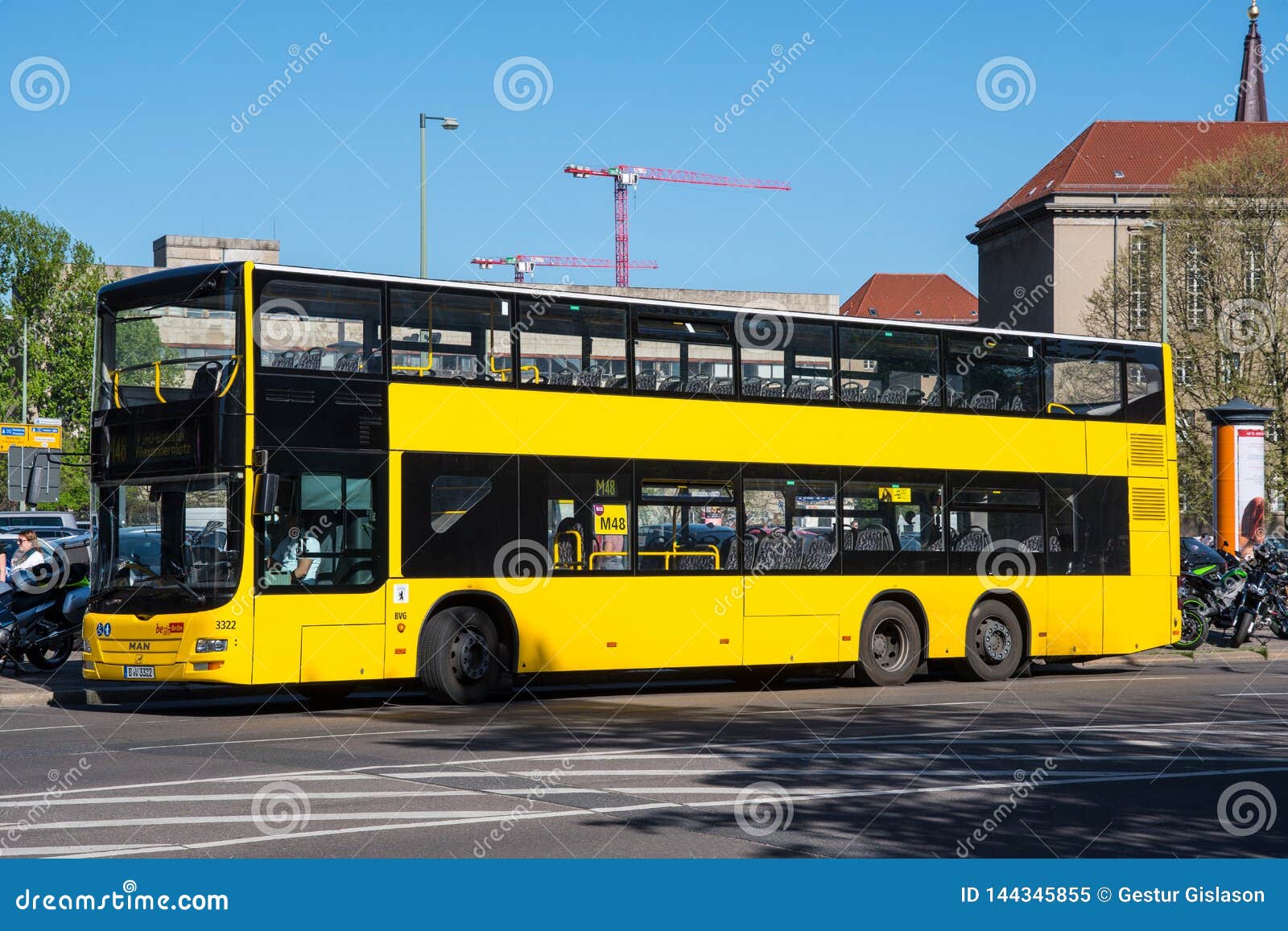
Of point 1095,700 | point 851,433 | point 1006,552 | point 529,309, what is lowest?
point 1095,700

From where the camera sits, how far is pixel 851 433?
1847 centimetres

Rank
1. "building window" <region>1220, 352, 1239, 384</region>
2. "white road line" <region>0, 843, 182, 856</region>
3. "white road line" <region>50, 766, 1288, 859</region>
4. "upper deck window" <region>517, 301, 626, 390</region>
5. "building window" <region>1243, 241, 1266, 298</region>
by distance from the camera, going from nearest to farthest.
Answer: "white road line" <region>0, 843, 182, 856</region>, "white road line" <region>50, 766, 1288, 859</region>, "upper deck window" <region>517, 301, 626, 390</region>, "building window" <region>1220, 352, 1239, 384</region>, "building window" <region>1243, 241, 1266, 298</region>

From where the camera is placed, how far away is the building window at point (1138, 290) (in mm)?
53219

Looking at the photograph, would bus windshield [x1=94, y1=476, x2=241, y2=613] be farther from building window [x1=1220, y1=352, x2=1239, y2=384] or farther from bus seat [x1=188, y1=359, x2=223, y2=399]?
building window [x1=1220, y1=352, x2=1239, y2=384]

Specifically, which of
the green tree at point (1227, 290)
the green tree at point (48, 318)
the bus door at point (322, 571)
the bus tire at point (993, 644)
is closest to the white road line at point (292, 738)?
the bus door at point (322, 571)

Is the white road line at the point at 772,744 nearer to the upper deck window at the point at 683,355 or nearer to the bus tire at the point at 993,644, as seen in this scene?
the upper deck window at the point at 683,355

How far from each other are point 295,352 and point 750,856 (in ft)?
28.6

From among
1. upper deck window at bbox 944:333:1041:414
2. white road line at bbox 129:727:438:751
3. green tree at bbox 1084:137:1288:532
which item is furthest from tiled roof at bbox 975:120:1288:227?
white road line at bbox 129:727:438:751

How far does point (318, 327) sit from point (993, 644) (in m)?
9.74

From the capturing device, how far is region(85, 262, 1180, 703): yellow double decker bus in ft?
47.7

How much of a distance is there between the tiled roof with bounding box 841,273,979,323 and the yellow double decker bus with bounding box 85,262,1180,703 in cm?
9869

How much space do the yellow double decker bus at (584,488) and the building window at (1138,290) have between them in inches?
1326

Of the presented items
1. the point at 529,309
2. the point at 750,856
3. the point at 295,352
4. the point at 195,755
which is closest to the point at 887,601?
the point at 529,309

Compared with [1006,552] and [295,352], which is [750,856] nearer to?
[295,352]
